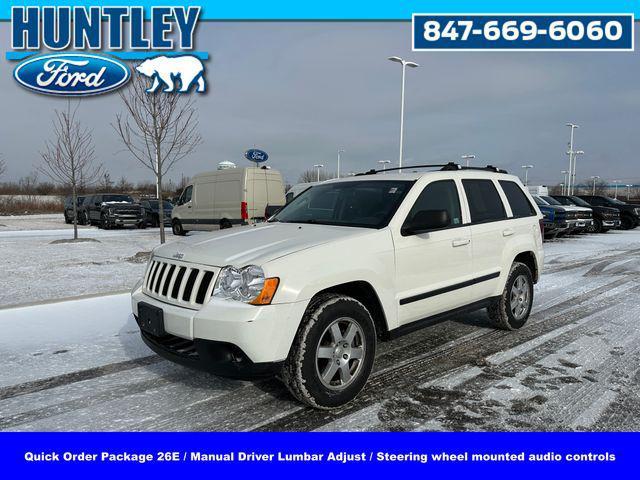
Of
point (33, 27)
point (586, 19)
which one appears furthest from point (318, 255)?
point (33, 27)

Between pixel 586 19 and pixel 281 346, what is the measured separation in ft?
28.7

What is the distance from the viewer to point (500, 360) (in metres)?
4.31

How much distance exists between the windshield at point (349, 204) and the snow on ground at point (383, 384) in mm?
1299

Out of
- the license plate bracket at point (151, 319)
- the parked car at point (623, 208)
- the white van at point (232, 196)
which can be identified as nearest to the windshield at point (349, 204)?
the license plate bracket at point (151, 319)

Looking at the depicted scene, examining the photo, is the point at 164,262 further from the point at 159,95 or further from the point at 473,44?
the point at 159,95

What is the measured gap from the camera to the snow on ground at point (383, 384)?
10.4ft

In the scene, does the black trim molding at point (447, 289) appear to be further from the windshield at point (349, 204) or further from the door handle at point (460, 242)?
the windshield at point (349, 204)

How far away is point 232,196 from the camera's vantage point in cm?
1546

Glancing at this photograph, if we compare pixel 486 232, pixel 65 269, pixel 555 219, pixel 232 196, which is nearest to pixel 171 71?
pixel 65 269

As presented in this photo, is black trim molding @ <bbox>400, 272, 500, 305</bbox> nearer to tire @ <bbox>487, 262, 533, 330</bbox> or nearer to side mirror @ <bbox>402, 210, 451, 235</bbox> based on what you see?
tire @ <bbox>487, 262, 533, 330</bbox>

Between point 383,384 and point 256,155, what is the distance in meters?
17.2

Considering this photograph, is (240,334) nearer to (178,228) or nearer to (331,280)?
(331,280)
